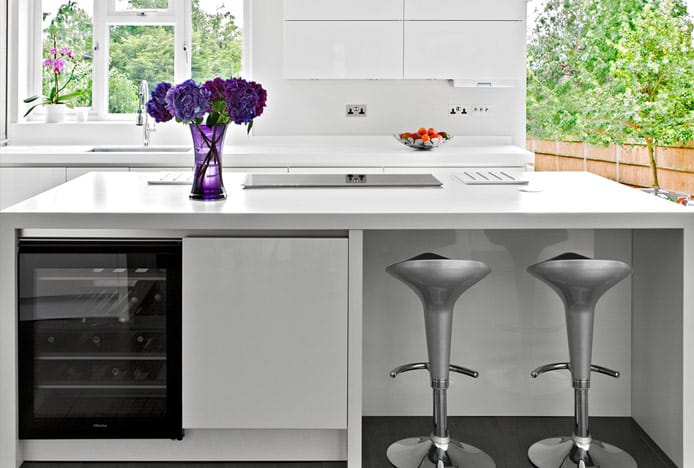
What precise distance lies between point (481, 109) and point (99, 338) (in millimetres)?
3482

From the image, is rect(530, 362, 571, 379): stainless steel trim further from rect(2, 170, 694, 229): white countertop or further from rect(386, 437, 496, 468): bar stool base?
rect(2, 170, 694, 229): white countertop

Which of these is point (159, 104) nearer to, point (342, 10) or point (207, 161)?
point (207, 161)

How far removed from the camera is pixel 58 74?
5.69 m

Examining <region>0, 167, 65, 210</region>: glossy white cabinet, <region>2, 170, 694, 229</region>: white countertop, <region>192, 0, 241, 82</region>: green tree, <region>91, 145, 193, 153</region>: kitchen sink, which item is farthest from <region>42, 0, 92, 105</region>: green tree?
<region>2, 170, 694, 229</region>: white countertop

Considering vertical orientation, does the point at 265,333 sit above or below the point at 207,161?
below

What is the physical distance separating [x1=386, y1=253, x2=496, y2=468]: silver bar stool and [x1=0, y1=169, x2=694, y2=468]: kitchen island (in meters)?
0.13

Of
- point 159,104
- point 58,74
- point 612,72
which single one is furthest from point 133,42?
point 612,72

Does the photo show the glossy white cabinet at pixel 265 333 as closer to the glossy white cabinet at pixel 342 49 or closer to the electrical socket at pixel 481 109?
the glossy white cabinet at pixel 342 49

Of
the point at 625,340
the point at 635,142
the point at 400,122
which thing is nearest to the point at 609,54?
the point at 635,142

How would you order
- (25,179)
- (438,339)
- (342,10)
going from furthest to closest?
(342,10)
(25,179)
(438,339)

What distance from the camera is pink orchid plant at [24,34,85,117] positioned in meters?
5.62

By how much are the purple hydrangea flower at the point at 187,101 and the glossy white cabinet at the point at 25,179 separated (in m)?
2.29

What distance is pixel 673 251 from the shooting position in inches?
112

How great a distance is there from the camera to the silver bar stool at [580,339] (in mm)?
2658
